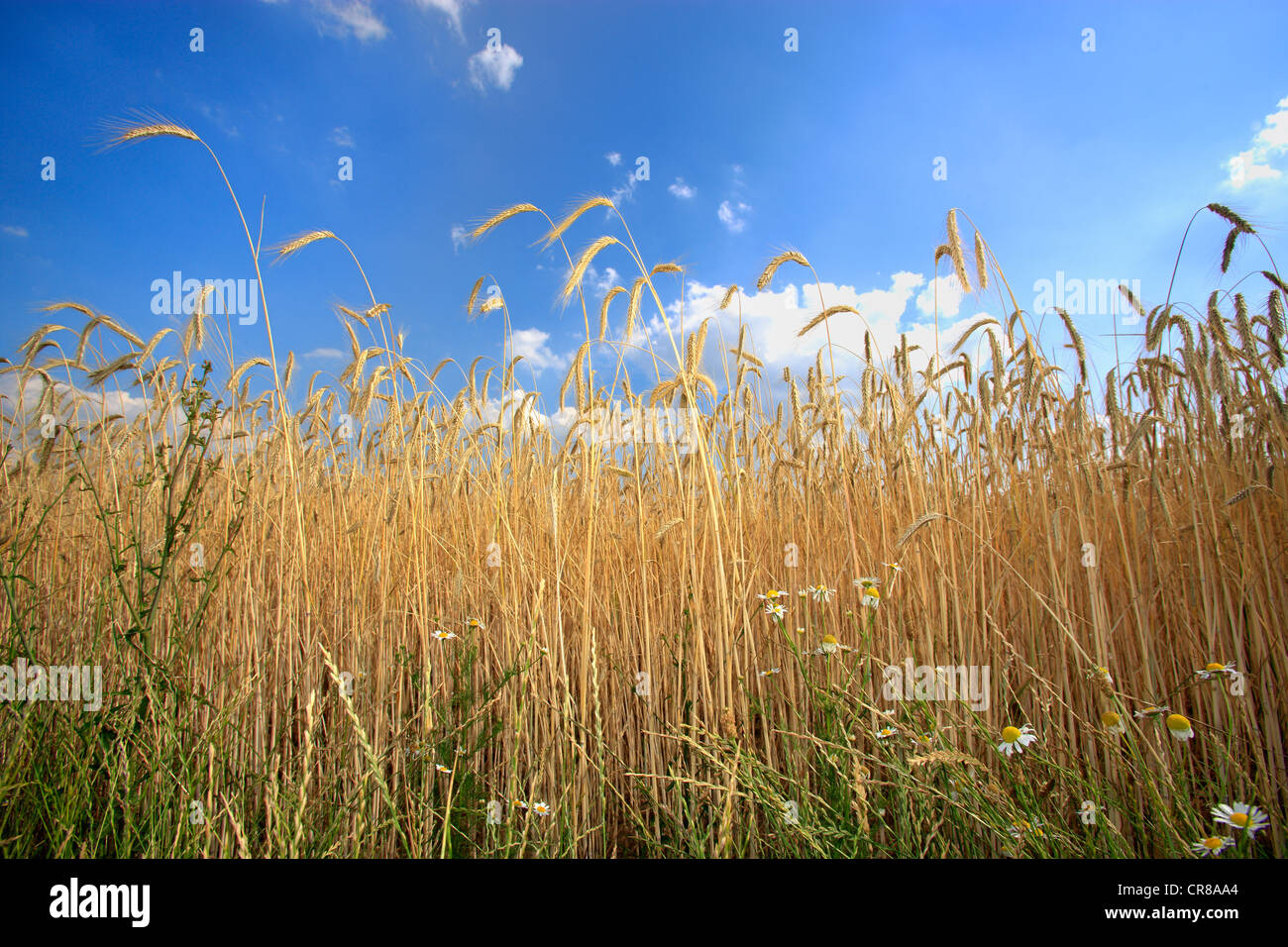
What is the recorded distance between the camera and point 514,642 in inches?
73.7

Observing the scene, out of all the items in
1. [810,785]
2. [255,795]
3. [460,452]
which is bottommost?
[810,785]

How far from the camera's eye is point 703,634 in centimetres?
193

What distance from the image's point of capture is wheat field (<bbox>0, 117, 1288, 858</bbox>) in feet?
4.52

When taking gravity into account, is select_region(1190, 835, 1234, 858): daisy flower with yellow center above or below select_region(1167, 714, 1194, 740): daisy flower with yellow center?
below

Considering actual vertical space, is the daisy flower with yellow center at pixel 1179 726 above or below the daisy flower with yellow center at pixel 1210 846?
above

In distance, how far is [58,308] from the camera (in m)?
2.59

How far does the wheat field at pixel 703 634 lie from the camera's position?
4.52 feet

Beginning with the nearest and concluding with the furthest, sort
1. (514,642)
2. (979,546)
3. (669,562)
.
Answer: (514,642) → (979,546) → (669,562)
